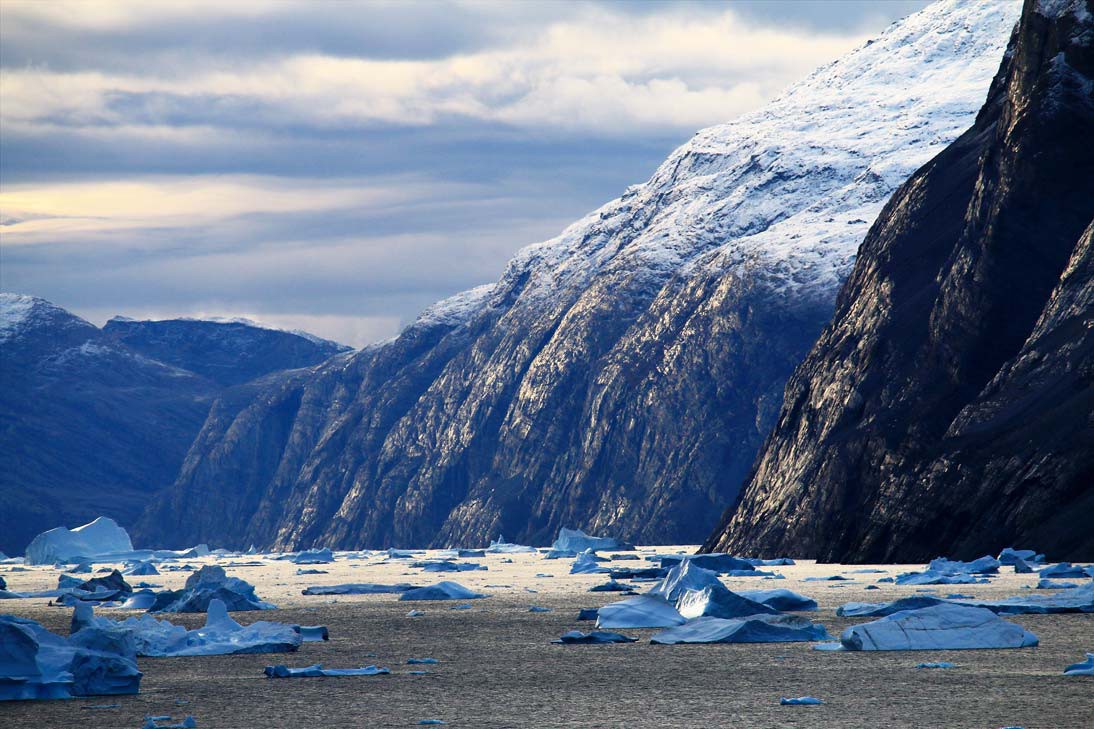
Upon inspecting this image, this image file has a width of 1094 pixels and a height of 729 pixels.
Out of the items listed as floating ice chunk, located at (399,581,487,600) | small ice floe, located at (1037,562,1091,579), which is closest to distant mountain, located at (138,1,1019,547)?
floating ice chunk, located at (399,581,487,600)

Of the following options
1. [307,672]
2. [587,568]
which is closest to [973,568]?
[587,568]

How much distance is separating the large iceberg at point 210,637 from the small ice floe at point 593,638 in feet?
14.4

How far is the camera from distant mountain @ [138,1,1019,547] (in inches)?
5285

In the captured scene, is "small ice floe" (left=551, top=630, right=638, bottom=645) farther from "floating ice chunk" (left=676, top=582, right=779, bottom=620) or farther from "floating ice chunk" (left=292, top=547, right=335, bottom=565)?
"floating ice chunk" (left=292, top=547, right=335, bottom=565)

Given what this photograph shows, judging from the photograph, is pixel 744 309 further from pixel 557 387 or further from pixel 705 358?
pixel 557 387

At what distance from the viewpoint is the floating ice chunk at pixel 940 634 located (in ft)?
65.4

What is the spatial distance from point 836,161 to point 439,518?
60.1 m

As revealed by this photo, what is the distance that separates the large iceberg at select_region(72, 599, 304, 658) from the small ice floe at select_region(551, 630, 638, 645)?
440cm

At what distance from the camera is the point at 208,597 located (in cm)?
3403

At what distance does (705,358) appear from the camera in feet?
453

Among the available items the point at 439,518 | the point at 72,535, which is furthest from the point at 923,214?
the point at 439,518

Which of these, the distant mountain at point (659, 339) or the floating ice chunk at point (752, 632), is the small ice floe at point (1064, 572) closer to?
the floating ice chunk at point (752, 632)

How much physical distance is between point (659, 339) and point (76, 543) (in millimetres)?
69510

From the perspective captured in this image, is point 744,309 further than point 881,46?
No
